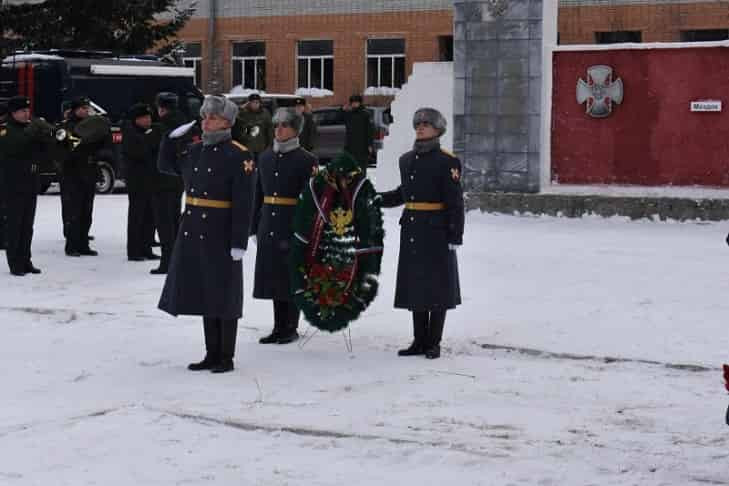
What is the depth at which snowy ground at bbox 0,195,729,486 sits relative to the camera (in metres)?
6.79

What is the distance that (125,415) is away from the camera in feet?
25.7

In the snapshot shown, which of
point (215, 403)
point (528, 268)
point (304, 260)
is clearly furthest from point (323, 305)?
point (528, 268)

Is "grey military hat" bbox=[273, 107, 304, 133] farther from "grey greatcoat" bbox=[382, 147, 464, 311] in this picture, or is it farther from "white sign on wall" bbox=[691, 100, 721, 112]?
"white sign on wall" bbox=[691, 100, 721, 112]

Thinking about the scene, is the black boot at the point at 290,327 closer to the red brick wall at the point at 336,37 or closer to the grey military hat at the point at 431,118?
the grey military hat at the point at 431,118

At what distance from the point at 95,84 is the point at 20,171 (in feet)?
34.2

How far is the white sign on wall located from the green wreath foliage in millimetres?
10001

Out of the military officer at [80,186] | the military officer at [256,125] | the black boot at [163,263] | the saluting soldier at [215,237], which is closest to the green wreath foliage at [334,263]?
the saluting soldier at [215,237]

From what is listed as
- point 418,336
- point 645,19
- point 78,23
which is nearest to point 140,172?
point 418,336

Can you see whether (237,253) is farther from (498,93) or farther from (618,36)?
(618,36)

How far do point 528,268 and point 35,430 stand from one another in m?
7.60

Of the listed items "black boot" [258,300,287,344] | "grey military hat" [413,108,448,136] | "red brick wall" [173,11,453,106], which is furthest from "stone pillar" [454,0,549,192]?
"red brick wall" [173,11,453,106]

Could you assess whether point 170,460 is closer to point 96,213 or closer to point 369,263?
point 369,263

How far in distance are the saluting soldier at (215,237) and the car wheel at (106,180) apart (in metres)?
15.7

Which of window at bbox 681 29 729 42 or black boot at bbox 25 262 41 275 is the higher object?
window at bbox 681 29 729 42
